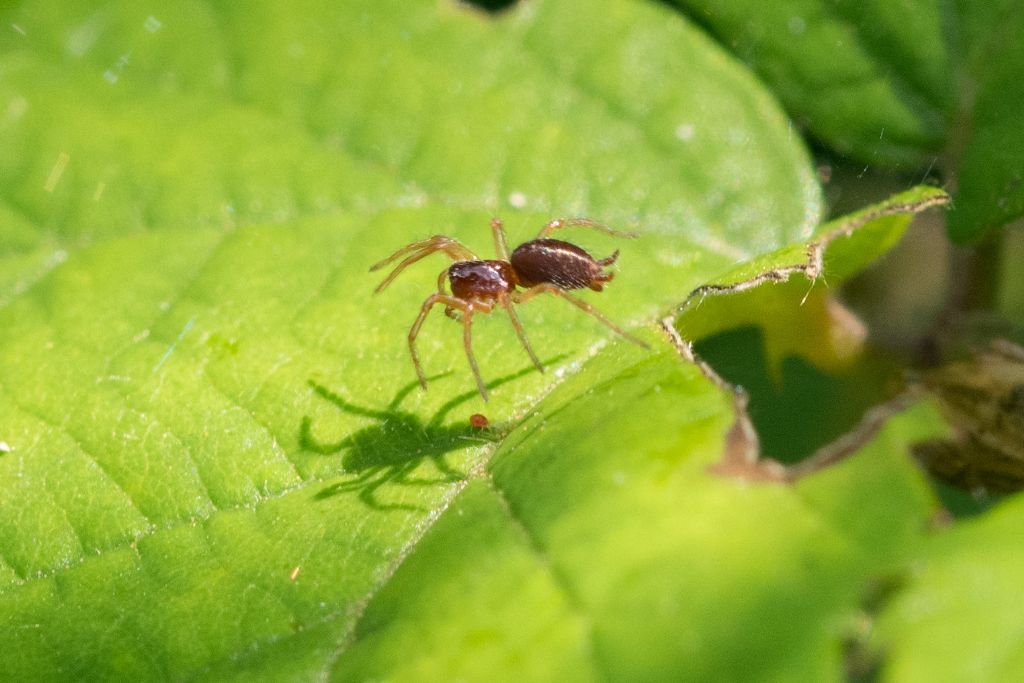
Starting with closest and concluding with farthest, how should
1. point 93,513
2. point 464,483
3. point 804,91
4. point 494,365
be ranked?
point 464,483, point 93,513, point 494,365, point 804,91

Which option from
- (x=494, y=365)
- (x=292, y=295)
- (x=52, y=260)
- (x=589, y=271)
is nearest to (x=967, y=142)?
(x=589, y=271)

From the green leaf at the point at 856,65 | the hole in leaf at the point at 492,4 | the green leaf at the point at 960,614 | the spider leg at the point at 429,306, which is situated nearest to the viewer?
the green leaf at the point at 960,614

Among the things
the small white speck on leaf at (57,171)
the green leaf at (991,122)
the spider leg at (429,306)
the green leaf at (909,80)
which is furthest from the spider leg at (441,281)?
the green leaf at (991,122)

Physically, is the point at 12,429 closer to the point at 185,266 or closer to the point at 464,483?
the point at 185,266

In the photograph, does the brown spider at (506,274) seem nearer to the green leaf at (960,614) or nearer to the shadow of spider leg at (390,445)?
the shadow of spider leg at (390,445)

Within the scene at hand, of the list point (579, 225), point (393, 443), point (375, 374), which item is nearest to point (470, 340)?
point (375, 374)

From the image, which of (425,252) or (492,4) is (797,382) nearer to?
(425,252)
